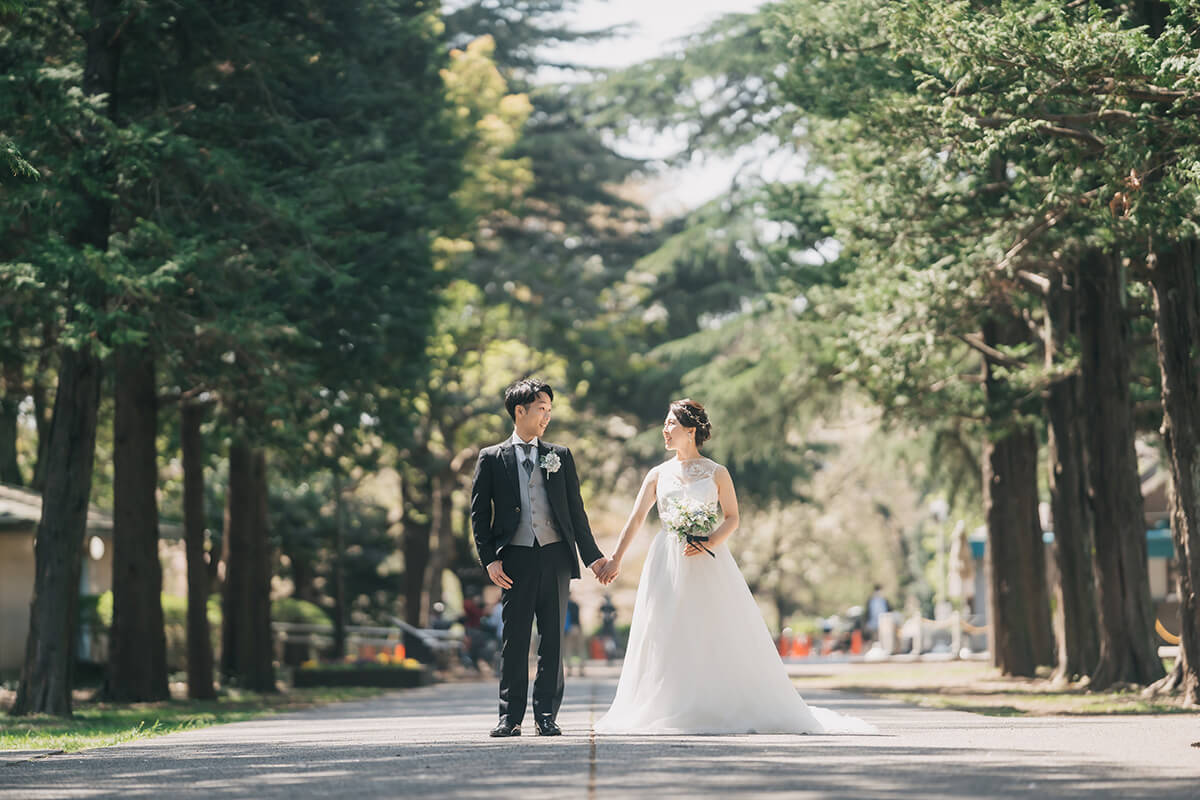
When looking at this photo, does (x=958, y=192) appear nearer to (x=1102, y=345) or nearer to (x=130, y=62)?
(x=1102, y=345)

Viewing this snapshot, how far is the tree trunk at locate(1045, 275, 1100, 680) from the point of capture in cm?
2233

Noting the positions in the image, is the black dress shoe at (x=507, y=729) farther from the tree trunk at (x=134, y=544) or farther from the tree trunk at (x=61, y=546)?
the tree trunk at (x=134, y=544)

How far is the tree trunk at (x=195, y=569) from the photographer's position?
24141 mm

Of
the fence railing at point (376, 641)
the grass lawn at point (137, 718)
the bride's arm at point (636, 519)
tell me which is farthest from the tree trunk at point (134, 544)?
the bride's arm at point (636, 519)

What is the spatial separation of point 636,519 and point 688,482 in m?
0.54

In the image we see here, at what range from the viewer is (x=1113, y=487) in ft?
66.8

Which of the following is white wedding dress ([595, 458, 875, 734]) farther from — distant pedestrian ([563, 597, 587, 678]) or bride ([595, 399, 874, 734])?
distant pedestrian ([563, 597, 587, 678])

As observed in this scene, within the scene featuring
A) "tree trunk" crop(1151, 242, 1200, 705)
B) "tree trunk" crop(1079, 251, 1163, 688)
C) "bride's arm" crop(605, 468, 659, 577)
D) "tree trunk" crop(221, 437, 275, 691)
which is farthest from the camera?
"tree trunk" crop(221, 437, 275, 691)

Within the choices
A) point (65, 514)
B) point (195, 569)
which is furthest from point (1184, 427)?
point (195, 569)

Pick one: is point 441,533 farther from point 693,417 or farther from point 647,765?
point 647,765

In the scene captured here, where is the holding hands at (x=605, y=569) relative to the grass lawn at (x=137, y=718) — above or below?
above

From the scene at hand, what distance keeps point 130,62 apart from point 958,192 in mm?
10542

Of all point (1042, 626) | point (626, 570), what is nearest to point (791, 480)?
point (1042, 626)

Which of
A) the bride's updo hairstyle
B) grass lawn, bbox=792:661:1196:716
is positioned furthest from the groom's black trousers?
grass lawn, bbox=792:661:1196:716
